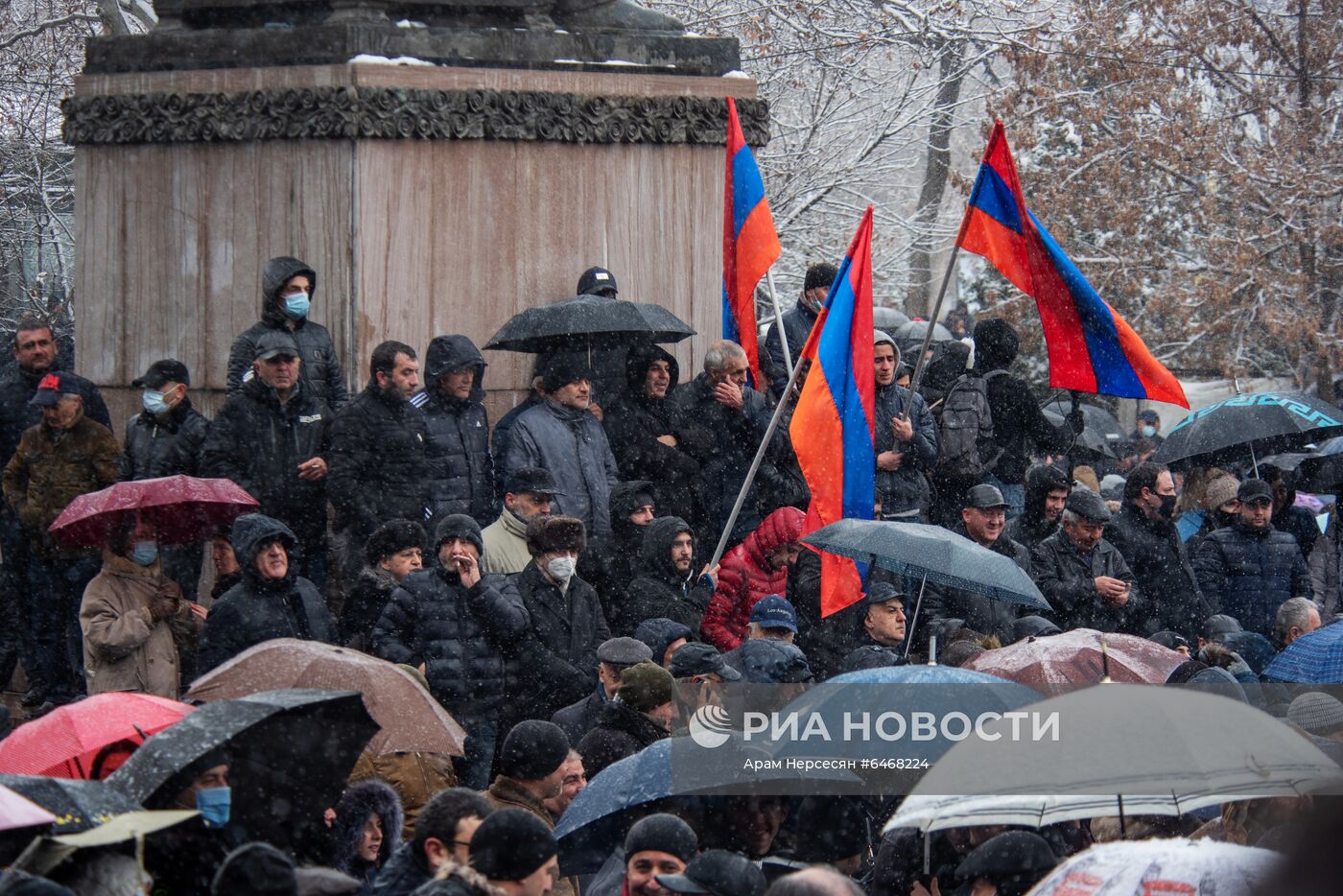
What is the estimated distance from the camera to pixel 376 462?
30.8 feet

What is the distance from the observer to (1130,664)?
8070 mm

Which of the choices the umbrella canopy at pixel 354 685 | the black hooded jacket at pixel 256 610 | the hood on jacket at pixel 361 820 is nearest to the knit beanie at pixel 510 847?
the hood on jacket at pixel 361 820

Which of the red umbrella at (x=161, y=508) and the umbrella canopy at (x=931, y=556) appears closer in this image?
the umbrella canopy at (x=931, y=556)

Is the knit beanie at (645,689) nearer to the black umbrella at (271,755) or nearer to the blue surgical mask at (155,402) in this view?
the black umbrella at (271,755)

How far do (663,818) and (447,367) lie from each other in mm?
4085

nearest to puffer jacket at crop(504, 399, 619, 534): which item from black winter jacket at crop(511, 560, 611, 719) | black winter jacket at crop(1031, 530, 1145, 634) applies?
black winter jacket at crop(511, 560, 611, 719)

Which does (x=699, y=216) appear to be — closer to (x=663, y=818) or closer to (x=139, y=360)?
(x=139, y=360)

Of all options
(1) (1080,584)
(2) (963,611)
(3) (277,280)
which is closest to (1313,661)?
(2) (963,611)

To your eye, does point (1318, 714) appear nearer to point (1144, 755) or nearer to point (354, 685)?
point (1144, 755)

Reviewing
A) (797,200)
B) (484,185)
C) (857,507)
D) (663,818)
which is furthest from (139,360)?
(797,200)

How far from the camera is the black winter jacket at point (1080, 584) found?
1009 cm

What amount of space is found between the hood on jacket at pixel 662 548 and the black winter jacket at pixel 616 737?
1823mm

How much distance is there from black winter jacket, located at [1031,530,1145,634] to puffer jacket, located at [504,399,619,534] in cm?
207

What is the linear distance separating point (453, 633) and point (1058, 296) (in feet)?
11.7
